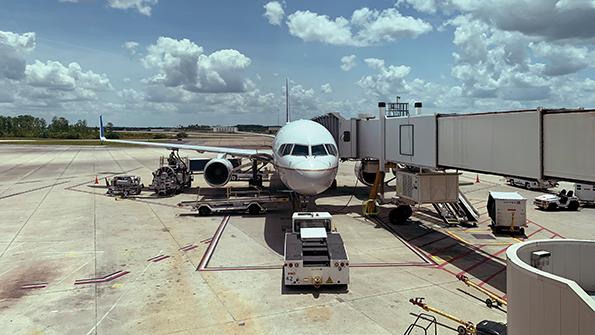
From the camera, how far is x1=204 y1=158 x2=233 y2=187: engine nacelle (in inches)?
1241

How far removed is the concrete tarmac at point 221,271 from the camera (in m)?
11.5

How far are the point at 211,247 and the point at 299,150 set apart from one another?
5.77 m

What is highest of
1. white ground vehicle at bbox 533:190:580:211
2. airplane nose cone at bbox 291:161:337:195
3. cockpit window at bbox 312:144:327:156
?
cockpit window at bbox 312:144:327:156

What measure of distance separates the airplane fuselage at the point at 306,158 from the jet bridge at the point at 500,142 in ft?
12.8

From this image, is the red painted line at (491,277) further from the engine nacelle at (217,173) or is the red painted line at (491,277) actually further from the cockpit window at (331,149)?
the engine nacelle at (217,173)

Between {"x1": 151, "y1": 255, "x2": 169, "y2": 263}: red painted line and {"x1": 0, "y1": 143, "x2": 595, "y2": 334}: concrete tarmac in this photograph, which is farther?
{"x1": 151, "y1": 255, "x2": 169, "y2": 263}: red painted line

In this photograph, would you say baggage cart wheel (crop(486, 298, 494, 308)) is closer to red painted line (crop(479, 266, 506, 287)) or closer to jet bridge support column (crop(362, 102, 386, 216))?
red painted line (crop(479, 266, 506, 287))

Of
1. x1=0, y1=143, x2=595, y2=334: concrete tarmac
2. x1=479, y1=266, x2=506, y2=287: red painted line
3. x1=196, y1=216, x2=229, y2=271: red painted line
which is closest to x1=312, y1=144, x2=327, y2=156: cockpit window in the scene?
x1=0, y1=143, x2=595, y2=334: concrete tarmac

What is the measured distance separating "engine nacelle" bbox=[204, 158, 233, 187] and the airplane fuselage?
32.2 ft

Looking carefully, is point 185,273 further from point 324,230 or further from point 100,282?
point 324,230

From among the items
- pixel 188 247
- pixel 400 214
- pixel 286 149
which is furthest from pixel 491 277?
pixel 188 247

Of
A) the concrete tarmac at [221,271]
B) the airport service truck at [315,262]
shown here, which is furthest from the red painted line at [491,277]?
the airport service truck at [315,262]

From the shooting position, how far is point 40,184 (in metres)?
41.4

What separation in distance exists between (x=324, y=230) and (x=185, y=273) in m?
5.12
